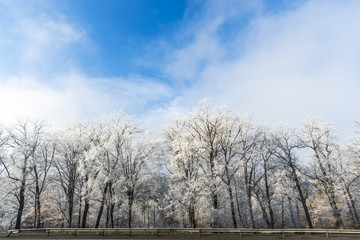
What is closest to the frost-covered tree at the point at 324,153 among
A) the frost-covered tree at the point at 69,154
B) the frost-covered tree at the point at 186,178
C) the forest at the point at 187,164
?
the forest at the point at 187,164

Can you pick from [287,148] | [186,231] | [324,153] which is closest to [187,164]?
[186,231]

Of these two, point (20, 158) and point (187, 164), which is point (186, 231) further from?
point (20, 158)

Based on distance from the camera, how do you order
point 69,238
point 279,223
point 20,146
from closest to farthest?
point 69,238 → point 20,146 → point 279,223

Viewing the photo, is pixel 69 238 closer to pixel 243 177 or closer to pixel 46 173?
pixel 46 173

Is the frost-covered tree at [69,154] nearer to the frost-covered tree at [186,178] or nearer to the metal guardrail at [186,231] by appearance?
the metal guardrail at [186,231]

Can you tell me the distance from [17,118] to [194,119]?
23.3 meters

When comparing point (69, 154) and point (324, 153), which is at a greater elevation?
point (69, 154)

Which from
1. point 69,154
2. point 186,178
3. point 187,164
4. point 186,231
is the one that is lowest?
point 186,231

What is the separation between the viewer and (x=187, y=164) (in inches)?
959

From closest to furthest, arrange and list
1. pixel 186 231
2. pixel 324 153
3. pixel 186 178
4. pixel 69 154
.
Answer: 1. pixel 186 231
2. pixel 186 178
3. pixel 324 153
4. pixel 69 154

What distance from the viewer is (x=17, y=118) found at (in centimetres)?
2730

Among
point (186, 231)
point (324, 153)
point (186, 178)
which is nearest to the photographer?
point (186, 231)

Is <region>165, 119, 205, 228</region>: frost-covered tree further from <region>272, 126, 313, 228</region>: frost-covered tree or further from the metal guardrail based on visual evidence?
<region>272, 126, 313, 228</region>: frost-covered tree

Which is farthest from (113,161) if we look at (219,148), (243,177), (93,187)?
(243,177)
